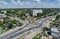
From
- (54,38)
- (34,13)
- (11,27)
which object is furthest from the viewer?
(34,13)

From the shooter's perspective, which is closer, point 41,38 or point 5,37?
point 41,38

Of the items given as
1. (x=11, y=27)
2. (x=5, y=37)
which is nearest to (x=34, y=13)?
(x=11, y=27)

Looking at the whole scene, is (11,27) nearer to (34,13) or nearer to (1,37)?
(1,37)

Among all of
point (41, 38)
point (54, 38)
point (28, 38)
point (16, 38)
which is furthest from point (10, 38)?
point (54, 38)

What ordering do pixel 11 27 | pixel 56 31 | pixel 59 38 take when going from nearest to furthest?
pixel 59 38 < pixel 56 31 < pixel 11 27

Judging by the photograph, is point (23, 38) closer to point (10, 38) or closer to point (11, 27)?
point (10, 38)

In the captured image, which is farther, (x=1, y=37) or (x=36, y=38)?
(x=1, y=37)

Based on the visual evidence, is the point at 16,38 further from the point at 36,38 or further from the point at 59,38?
the point at 59,38

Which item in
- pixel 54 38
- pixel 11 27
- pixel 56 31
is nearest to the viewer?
pixel 54 38

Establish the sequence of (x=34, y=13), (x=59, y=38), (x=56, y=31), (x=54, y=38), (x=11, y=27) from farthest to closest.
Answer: (x=34, y=13) < (x=11, y=27) < (x=56, y=31) < (x=54, y=38) < (x=59, y=38)
